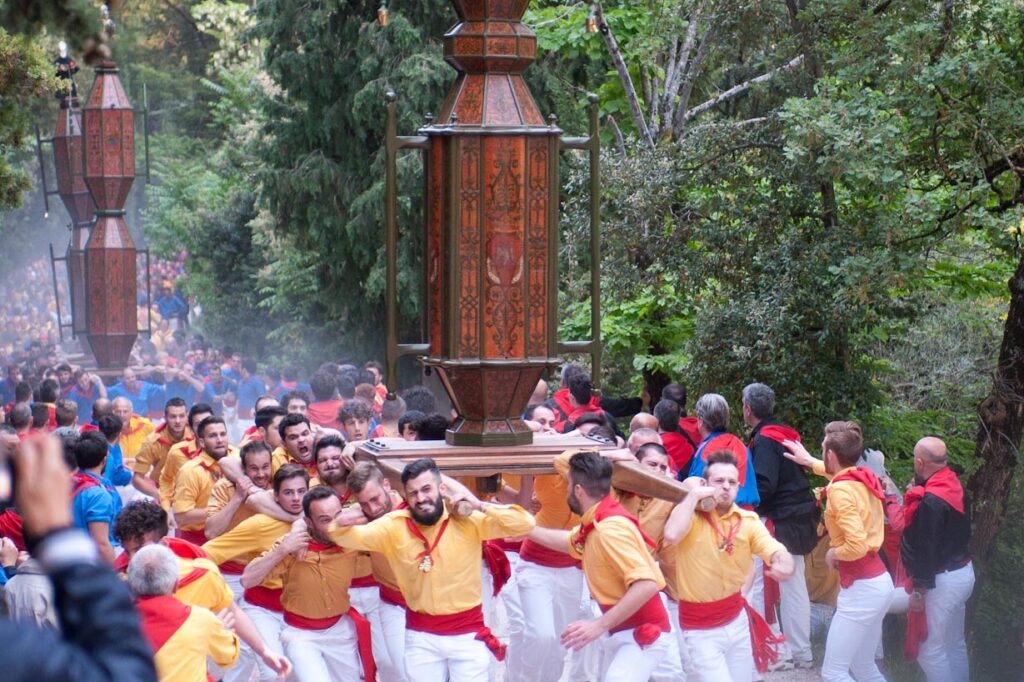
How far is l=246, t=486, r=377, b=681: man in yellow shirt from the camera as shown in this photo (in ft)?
29.9

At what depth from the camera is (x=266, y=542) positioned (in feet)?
30.3

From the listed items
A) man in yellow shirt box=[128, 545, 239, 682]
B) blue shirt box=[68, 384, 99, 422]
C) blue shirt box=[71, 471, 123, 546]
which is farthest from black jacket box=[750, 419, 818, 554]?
blue shirt box=[68, 384, 99, 422]

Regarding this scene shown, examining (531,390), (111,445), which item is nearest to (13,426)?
(111,445)

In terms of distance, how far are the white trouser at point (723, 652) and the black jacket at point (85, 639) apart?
20.2 ft

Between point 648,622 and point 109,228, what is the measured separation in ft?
56.1

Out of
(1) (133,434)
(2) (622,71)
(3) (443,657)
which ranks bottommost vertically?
(1) (133,434)

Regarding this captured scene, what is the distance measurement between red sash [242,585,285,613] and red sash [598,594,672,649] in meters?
2.11

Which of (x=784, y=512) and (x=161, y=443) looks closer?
(x=784, y=512)

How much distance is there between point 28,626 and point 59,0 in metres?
1.72

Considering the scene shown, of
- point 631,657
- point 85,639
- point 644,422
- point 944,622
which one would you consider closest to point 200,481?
point 644,422

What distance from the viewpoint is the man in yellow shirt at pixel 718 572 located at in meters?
9.19

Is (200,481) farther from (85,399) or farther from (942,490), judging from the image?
(85,399)

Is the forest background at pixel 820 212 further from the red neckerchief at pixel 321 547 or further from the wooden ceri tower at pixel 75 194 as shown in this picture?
the wooden ceri tower at pixel 75 194

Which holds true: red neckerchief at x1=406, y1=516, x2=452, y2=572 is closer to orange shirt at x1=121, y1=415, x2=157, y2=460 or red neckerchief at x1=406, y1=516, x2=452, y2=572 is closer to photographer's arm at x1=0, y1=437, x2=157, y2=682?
photographer's arm at x1=0, y1=437, x2=157, y2=682
